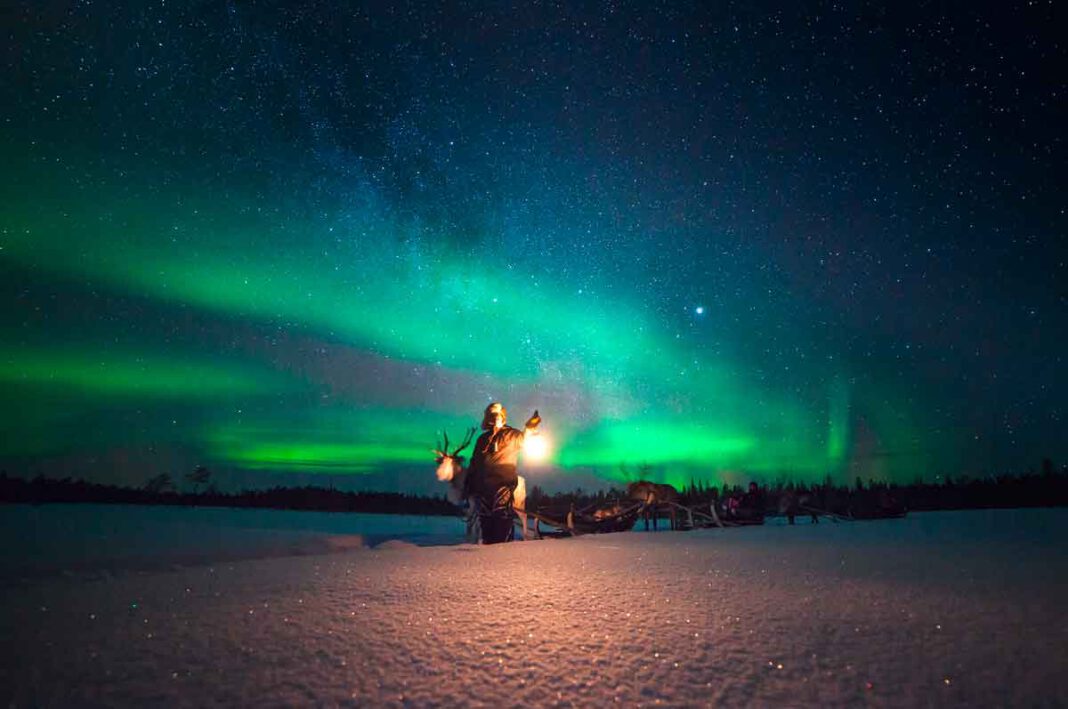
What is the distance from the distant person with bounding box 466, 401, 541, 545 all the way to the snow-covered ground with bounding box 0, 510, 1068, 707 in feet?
18.0

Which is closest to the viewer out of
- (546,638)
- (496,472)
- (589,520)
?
(546,638)

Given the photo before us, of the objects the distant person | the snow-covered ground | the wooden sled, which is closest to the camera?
the snow-covered ground

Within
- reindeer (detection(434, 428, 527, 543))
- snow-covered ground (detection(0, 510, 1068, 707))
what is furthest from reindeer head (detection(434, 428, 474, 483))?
snow-covered ground (detection(0, 510, 1068, 707))

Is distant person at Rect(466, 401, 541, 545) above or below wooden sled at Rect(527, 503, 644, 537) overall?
above

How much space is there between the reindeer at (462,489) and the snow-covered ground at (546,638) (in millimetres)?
5940

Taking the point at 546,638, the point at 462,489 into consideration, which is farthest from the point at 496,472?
the point at 546,638

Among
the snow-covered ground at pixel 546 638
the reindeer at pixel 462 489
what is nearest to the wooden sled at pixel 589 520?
the reindeer at pixel 462 489

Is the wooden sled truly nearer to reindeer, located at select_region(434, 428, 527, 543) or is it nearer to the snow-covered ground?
reindeer, located at select_region(434, 428, 527, 543)

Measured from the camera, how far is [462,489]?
13.3 meters

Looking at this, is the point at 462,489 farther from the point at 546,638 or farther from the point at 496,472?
the point at 546,638

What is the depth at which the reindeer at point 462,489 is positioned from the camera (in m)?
11.6

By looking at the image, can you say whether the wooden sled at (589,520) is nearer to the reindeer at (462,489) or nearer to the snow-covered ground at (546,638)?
the reindeer at (462,489)

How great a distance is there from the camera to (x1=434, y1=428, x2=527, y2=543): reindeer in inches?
457

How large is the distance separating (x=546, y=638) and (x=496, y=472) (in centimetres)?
841
